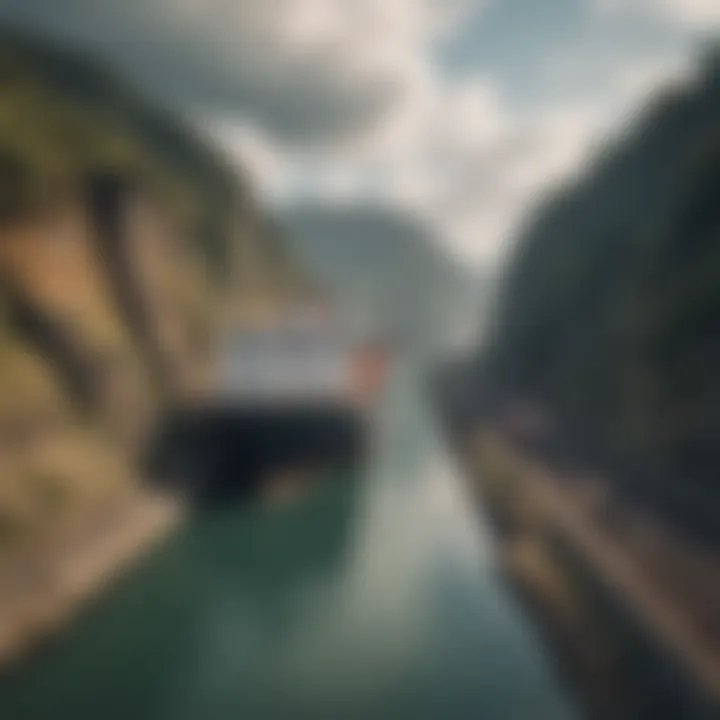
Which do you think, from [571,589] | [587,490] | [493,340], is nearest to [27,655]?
[571,589]

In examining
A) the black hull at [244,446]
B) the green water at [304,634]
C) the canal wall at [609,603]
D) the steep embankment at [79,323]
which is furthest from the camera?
the black hull at [244,446]

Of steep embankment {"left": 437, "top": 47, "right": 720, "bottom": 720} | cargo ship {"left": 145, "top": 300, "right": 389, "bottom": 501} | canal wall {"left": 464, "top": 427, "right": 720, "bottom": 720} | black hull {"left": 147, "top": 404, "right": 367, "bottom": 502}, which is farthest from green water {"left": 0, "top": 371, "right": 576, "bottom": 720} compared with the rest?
cargo ship {"left": 145, "top": 300, "right": 389, "bottom": 501}

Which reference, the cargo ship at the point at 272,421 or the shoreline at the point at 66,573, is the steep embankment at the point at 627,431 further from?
the shoreline at the point at 66,573

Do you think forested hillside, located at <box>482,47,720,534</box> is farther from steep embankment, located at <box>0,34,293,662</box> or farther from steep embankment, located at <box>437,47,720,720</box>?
steep embankment, located at <box>0,34,293,662</box>

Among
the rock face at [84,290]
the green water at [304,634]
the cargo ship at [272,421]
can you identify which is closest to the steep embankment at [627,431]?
the green water at [304,634]

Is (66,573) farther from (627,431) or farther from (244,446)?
(627,431)

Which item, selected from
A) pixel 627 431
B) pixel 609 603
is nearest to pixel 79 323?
pixel 609 603
